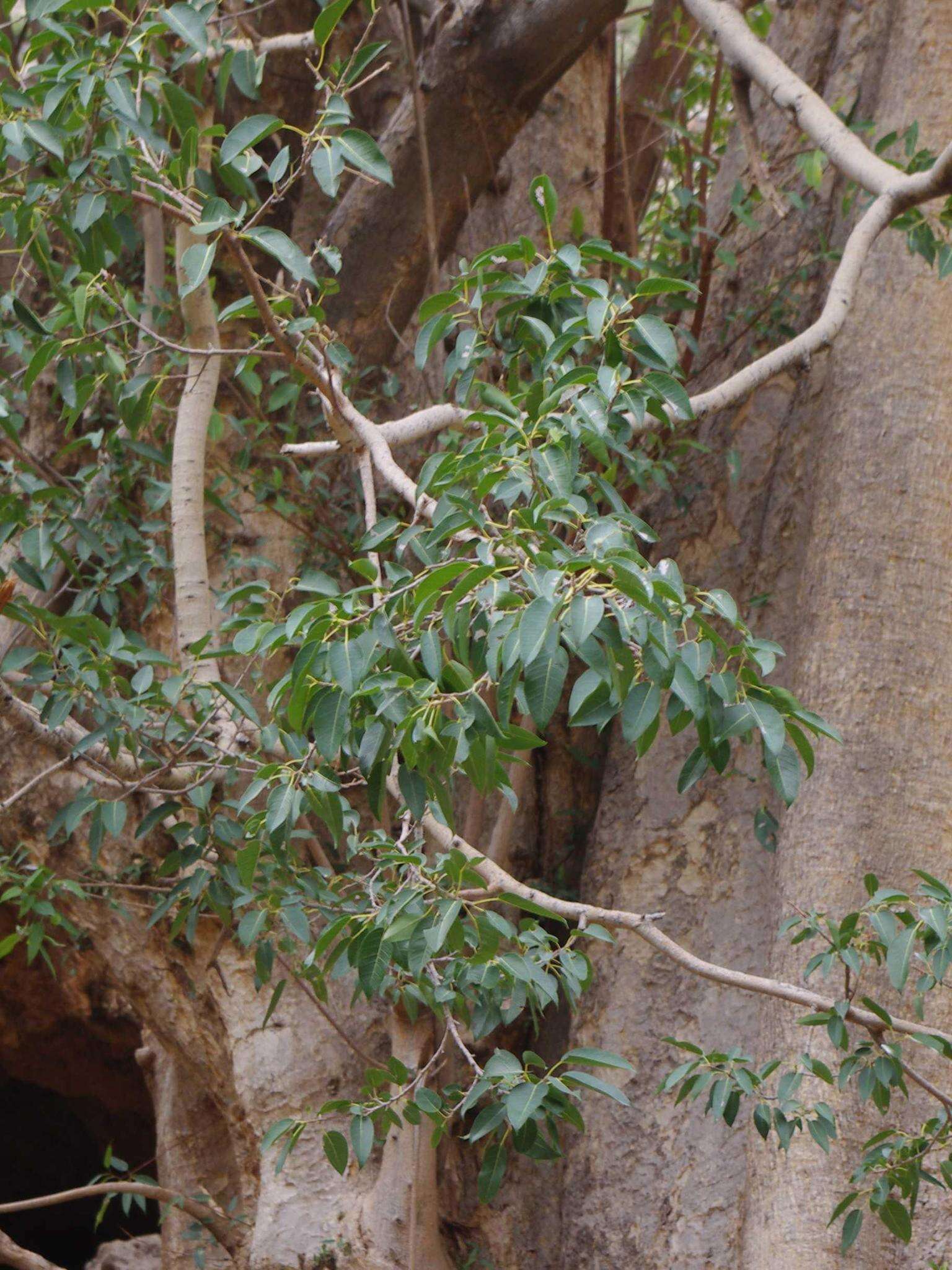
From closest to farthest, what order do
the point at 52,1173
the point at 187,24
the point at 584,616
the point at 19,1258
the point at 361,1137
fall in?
1. the point at 584,616
2. the point at 187,24
3. the point at 361,1137
4. the point at 19,1258
5. the point at 52,1173

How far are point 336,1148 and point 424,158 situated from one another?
218 cm

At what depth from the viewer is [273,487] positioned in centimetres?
303

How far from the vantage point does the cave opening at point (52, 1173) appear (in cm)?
563

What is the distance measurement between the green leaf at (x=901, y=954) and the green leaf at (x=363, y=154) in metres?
1.20

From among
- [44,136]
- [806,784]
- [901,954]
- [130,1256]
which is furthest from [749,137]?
[130,1256]

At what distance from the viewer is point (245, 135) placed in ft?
5.74

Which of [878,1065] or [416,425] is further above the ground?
[416,425]

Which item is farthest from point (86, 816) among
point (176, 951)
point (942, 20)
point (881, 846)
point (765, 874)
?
point (942, 20)

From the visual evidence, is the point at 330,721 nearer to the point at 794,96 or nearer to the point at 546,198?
the point at 546,198

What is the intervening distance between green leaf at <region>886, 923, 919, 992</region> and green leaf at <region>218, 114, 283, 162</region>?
135 centimetres

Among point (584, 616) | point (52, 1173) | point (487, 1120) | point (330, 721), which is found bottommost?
point (52, 1173)

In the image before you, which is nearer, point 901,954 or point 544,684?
point 544,684

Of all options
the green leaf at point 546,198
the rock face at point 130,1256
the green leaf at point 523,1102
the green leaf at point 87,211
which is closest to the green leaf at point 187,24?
the green leaf at point 87,211

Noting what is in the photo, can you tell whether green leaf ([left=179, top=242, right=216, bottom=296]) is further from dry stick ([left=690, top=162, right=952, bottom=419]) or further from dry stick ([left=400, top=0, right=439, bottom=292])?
dry stick ([left=400, top=0, right=439, bottom=292])
